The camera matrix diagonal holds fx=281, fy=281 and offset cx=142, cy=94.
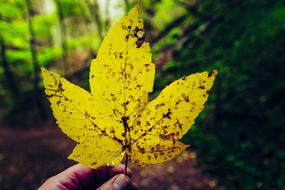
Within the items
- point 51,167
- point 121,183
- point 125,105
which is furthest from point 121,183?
point 51,167

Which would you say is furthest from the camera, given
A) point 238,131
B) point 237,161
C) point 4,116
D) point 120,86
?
point 4,116

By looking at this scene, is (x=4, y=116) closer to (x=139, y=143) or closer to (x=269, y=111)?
→ (x=269, y=111)

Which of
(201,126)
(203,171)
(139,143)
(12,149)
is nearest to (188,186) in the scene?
(203,171)

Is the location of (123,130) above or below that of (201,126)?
above

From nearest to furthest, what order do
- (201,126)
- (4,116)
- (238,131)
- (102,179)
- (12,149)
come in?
(102,179) < (238,131) < (201,126) < (12,149) < (4,116)

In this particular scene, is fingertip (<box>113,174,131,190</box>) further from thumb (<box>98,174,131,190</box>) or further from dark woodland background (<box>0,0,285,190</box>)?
dark woodland background (<box>0,0,285,190</box>)

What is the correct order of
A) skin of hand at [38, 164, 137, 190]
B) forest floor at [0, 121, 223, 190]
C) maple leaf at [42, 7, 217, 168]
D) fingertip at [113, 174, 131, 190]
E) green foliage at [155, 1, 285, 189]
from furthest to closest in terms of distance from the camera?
forest floor at [0, 121, 223, 190] → green foliage at [155, 1, 285, 189] → skin of hand at [38, 164, 137, 190] → fingertip at [113, 174, 131, 190] → maple leaf at [42, 7, 217, 168]

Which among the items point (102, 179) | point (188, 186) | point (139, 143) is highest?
point (139, 143)

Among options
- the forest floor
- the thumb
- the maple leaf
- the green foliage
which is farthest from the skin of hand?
the forest floor
